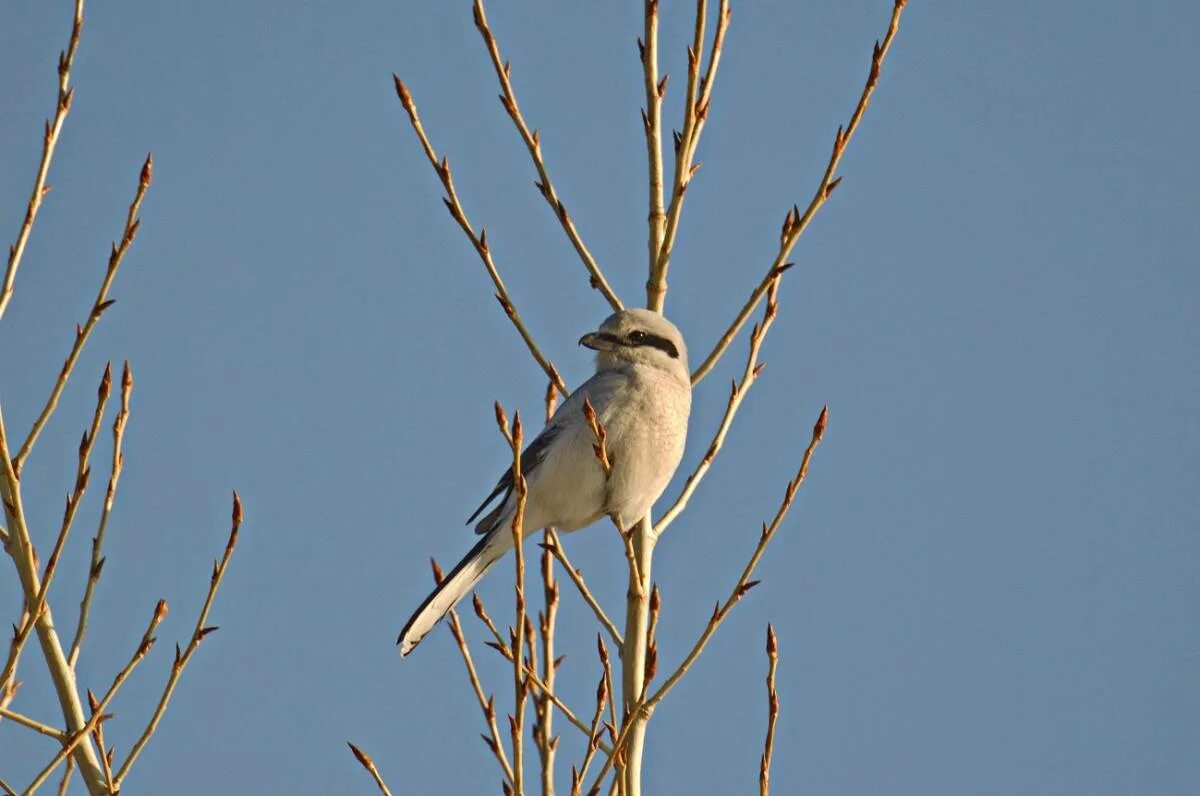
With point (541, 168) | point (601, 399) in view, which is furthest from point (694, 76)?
point (601, 399)

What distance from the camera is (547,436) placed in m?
4.68

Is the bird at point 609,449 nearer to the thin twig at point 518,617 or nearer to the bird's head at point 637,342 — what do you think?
the bird's head at point 637,342

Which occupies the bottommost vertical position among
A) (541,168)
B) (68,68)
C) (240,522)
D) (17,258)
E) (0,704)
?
(0,704)

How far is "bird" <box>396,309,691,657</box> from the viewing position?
4.30 meters

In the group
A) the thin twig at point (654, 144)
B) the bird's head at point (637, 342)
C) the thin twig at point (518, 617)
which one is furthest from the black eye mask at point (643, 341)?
the thin twig at point (518, 617)

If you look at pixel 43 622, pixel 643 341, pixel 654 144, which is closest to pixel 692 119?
pixel 654 144

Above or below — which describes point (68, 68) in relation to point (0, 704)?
above

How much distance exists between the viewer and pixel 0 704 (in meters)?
3.07

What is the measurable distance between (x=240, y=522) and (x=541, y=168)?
1272 mm

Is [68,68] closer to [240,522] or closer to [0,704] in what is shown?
[240,522]

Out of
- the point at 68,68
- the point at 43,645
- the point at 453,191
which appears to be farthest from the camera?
the point at 453,191

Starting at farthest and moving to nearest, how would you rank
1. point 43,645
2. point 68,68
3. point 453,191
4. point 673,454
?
1. point 673,454
2. point 453,191
3. point 68,68
4. point 43,645

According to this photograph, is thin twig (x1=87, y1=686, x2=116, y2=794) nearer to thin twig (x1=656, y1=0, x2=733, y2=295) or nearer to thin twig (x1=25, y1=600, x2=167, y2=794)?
thin twig (x1=25, y1=600, x2=167, y2=794)

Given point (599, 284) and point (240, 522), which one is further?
point (599, 284)
